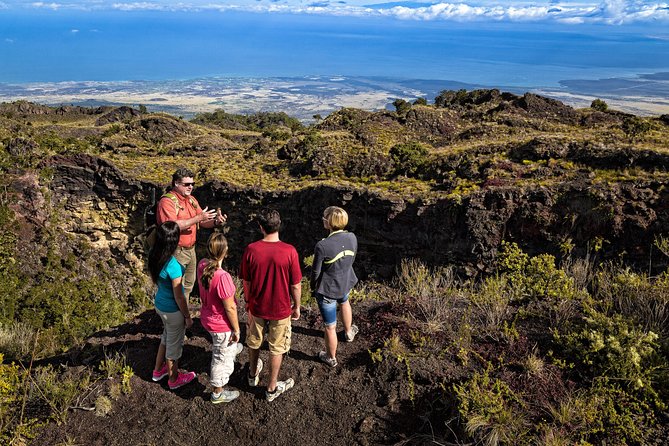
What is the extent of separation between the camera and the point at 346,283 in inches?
199

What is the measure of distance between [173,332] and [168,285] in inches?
25.0

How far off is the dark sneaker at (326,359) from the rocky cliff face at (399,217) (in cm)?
826

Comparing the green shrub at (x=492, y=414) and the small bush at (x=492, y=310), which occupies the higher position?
the green shrub at (x=492, y=414)

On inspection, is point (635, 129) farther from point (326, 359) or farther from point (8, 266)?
point (8, 266)

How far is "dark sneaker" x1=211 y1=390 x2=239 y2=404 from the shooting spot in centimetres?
480

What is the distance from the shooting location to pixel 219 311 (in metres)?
4.51

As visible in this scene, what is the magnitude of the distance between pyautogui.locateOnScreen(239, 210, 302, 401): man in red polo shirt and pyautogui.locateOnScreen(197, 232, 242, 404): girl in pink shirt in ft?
0.70

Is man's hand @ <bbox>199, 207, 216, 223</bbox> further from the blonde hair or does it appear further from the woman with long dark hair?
the blonde hair

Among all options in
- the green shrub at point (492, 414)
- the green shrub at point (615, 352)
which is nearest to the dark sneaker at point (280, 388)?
the green shrub at point (492, 414)

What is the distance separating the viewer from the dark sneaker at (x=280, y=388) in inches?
190

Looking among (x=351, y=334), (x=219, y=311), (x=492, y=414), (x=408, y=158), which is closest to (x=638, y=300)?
(x=492, y=414)

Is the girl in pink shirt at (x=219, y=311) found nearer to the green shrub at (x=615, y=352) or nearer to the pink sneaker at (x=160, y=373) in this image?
the pink sneaker at (x=160, y=373)

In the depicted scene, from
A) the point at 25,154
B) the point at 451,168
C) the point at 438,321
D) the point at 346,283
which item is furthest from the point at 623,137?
the point at 25,154

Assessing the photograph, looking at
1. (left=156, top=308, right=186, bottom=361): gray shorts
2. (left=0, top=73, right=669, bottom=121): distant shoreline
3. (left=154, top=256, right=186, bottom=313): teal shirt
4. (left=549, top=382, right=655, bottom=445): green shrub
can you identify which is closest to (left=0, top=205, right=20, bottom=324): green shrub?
(left=156, top=308, right=186, bottom=361): gray shorts
